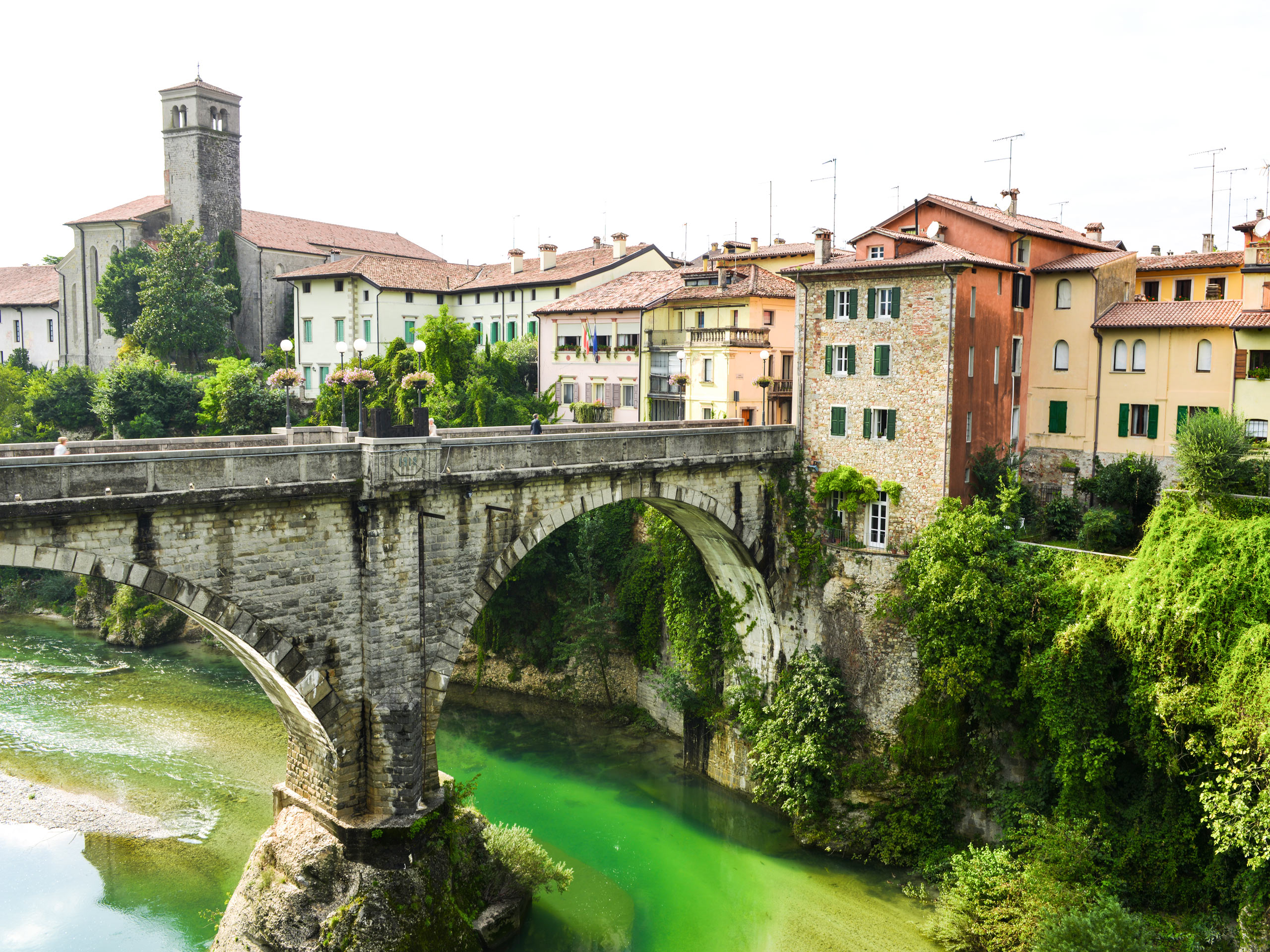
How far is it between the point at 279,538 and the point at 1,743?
2085 cm

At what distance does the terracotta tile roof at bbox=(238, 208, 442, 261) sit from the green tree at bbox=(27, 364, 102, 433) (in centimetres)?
1354

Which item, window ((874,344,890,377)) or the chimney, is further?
the chimney

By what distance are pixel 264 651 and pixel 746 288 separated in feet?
82.3

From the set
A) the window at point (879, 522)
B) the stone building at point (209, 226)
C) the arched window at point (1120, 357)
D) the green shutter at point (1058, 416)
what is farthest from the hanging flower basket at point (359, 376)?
the stone building at point (209, 226)

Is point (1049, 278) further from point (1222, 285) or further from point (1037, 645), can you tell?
point (1037, 645)

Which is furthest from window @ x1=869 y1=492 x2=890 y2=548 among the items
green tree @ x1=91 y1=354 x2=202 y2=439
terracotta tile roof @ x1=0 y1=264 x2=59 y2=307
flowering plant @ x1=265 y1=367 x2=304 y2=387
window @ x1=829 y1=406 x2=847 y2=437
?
terracotta tile roof @ x1=0 y1=264 x2=59 y2=307

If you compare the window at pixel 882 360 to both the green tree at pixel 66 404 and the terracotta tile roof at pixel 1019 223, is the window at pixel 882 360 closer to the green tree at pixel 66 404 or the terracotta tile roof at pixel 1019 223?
the terracotta tile roof at pixel 1019 223

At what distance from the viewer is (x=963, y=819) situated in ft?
80.4

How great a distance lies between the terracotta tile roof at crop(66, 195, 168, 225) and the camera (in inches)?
2452

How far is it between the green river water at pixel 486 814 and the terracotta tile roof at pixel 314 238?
109 ft

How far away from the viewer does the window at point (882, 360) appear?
27812mm

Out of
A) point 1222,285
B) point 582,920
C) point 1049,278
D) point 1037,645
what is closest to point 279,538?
point 582,920

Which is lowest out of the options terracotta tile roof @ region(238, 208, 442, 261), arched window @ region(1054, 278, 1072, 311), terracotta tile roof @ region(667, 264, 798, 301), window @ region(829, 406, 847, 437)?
window @ region(829, 406, 847, 437)

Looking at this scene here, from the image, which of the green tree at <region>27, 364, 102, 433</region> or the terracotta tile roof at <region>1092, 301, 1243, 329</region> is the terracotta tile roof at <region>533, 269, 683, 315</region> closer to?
the terracotta tile roof at <region>1092, 301, 1243, 329</region>
